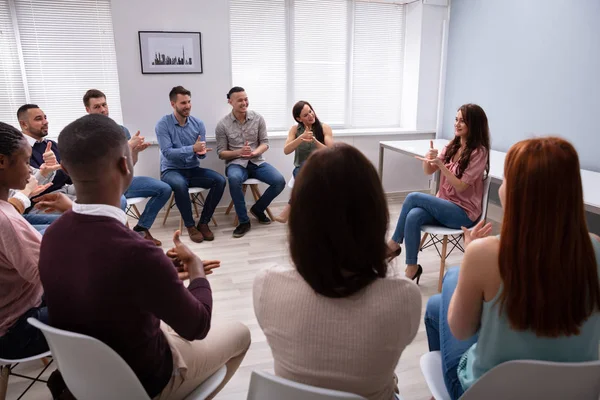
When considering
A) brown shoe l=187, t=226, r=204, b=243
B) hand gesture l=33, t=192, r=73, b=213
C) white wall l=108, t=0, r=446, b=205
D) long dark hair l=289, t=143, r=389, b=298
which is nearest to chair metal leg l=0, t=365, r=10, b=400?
hand gesture l=33, t=192, r=73, b=213

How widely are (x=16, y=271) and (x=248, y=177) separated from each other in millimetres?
2996

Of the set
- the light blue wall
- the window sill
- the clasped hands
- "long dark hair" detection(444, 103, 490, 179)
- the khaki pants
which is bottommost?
the khaki pants

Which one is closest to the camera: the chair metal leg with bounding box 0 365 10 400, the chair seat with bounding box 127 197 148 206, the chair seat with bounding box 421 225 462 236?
the chair metal leg with bounding box 0 365 10 400

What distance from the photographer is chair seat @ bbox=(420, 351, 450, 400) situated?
1341 millimetres

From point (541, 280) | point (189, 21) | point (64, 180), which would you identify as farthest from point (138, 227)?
point (541, 280)

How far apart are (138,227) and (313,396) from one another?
3355mm

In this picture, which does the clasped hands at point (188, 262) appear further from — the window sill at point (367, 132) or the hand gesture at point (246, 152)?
the window sill at point (367, 132)

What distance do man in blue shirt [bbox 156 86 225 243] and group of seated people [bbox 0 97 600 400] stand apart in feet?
9.03

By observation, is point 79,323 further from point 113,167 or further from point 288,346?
point 288,346

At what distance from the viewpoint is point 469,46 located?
4.71 meters

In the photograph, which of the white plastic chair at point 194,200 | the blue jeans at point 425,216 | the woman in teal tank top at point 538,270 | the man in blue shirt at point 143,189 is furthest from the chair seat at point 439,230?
the man in blue shirt at point 143,189

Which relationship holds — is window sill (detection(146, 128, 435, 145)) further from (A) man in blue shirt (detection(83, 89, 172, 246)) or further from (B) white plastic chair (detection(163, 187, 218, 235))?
(A) man in blue shirt (detection(83, 89, 172, 246))

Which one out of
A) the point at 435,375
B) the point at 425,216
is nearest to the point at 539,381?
the point at 435,375

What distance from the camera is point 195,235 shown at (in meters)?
4.02
